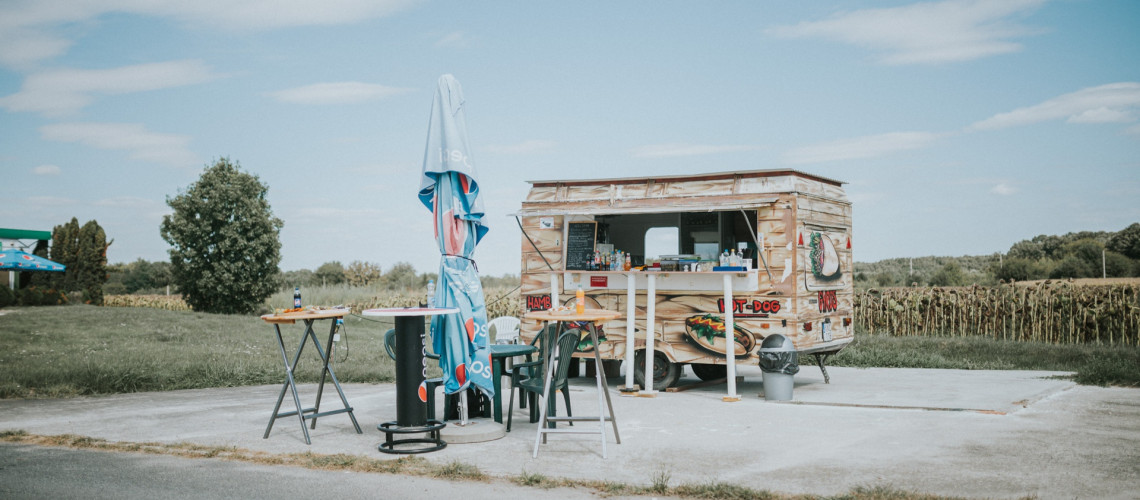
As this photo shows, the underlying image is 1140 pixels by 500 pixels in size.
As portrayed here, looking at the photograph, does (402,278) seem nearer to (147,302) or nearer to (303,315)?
(147,302)

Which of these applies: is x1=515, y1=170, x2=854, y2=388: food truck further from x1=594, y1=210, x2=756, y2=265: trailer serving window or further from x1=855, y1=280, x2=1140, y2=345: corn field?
x1=855, y1=280, x2=1140, y2=345: corn field

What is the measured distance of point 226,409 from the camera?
921 centimetres

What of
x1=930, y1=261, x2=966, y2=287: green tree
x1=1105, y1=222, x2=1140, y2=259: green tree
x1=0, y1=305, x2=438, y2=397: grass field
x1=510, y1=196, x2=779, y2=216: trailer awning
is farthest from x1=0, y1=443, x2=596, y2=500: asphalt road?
x1=1105, y1=222, x2=1140, y2=259: green tree

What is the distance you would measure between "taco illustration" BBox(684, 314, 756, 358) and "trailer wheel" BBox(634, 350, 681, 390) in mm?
444

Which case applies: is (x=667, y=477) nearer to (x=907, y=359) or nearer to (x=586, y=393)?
(x=586, y=393)

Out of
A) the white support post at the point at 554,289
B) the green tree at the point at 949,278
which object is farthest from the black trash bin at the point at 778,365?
the green tree at the point at 949,278

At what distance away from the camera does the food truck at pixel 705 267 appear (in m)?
10.1

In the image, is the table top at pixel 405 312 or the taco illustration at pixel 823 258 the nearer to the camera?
the table top at pixel 405 312

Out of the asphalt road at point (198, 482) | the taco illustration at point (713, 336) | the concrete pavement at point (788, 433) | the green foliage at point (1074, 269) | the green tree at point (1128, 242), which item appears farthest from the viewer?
the green tree at point (1128, 242)

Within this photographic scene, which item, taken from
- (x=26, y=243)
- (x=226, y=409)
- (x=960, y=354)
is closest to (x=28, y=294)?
(x=26, y=243)

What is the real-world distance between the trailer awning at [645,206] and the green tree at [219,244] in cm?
2016

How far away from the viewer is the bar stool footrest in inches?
266

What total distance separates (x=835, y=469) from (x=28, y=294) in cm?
2507

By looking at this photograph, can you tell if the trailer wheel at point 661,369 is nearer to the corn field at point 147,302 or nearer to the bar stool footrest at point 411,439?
the bar stool footrest at point 411,439
